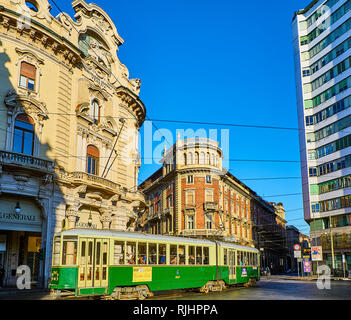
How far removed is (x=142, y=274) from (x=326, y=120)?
1602 inches

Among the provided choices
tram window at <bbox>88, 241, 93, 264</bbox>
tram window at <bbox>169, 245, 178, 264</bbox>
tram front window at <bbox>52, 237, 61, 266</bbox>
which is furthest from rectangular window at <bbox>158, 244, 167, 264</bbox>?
tram front window at <bbox>52, 237, 61, 266</bbox>

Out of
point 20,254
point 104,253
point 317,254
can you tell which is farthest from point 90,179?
point 317,254

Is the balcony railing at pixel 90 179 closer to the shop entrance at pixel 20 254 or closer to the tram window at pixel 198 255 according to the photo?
the shop entrance at pixel 20 254

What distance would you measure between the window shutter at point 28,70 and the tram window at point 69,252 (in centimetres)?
1210

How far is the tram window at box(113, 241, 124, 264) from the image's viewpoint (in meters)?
16.2

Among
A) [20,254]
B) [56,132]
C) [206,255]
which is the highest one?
[56,132]

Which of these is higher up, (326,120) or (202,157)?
(326,120)

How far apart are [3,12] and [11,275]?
48.0 ft

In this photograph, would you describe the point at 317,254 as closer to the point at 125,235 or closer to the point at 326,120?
the point at 326,120

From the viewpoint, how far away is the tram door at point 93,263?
590 inches

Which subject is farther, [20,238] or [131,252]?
[20,238]

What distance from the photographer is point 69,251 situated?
50.0 feet

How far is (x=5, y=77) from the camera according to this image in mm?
21734
